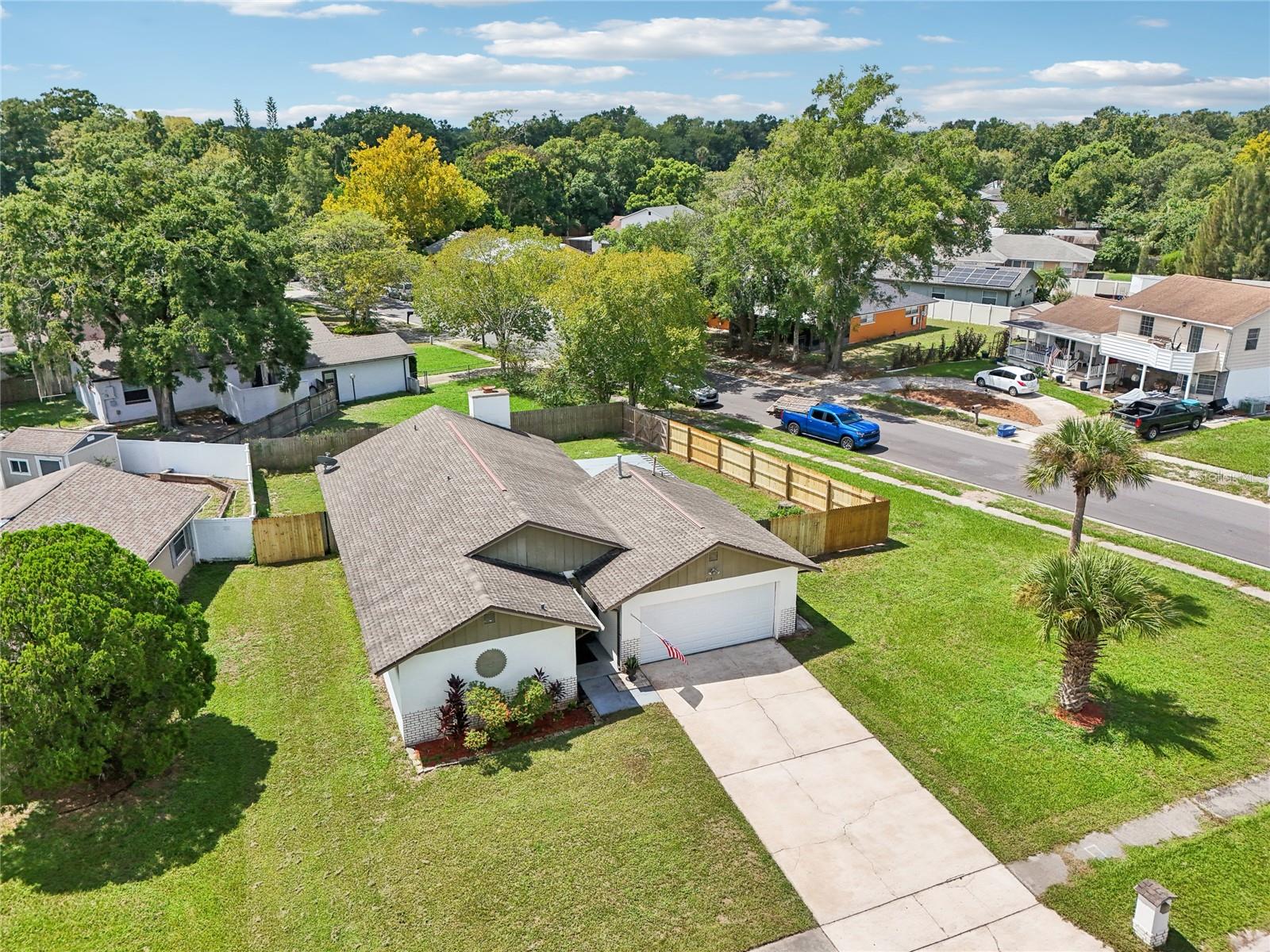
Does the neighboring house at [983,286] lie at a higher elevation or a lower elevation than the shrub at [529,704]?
higher

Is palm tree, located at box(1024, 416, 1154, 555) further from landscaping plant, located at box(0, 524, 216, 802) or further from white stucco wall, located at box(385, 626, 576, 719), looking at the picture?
landscaping plant, located at box(0, 524, 216, 802)

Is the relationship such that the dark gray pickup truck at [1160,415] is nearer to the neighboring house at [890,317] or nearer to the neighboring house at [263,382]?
the neighboring house at [890,317]

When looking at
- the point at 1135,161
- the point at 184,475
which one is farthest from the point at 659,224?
the point at 1135,161

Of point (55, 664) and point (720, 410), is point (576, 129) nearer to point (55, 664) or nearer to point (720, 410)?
point (720, 410)

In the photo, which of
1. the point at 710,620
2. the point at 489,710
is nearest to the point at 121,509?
the point at 489,710

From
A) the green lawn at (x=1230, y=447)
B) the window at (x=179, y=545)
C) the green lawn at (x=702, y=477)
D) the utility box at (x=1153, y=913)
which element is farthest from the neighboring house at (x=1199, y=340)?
the window at (x=179, y=545)

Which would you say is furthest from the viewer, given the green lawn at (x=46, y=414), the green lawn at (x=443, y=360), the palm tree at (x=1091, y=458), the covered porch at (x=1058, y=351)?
the green lawn at (x=443, y=360)

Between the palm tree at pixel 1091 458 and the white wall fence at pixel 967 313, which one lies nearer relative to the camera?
the palm tree at pixel 1091 458
